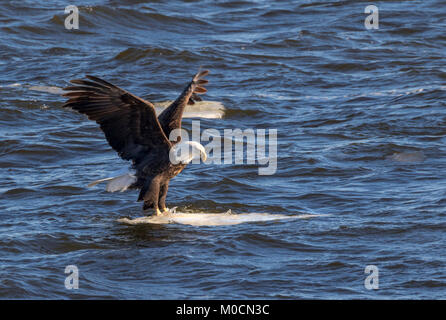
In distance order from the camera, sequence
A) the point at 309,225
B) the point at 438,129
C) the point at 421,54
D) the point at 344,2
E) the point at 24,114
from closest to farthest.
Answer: the point at 309,225 < the point at 438,129 < the point at 24,114 < the point at 421,54 < the point at 344,2

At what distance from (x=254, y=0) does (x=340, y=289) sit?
12.6 metres

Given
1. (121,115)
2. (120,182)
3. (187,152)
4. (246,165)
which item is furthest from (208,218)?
(246,165)

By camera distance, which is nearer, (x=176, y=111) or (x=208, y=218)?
(x=176, y=111)

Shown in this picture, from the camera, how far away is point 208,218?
26.0ft

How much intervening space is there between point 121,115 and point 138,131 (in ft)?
0.86

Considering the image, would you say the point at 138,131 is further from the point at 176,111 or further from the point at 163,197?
the point at 163,197

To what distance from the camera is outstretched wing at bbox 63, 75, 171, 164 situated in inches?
278

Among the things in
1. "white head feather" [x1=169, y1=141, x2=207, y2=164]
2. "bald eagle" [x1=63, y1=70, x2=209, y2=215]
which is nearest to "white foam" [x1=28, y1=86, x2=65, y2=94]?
"bald eagle" [x1=63, y1=70, x2=209, y2=215]

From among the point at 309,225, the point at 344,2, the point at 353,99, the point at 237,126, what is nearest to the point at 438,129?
the point at 353,99

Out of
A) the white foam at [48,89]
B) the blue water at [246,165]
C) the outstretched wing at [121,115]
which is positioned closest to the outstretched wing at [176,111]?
the outstretched wing at [121,115]

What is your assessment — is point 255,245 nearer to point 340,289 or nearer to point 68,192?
point 340,289

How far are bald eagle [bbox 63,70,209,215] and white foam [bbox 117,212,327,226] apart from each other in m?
0.10

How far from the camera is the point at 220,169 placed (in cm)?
943

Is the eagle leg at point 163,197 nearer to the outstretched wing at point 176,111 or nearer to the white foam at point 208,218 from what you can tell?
the white foam at point 208,218
